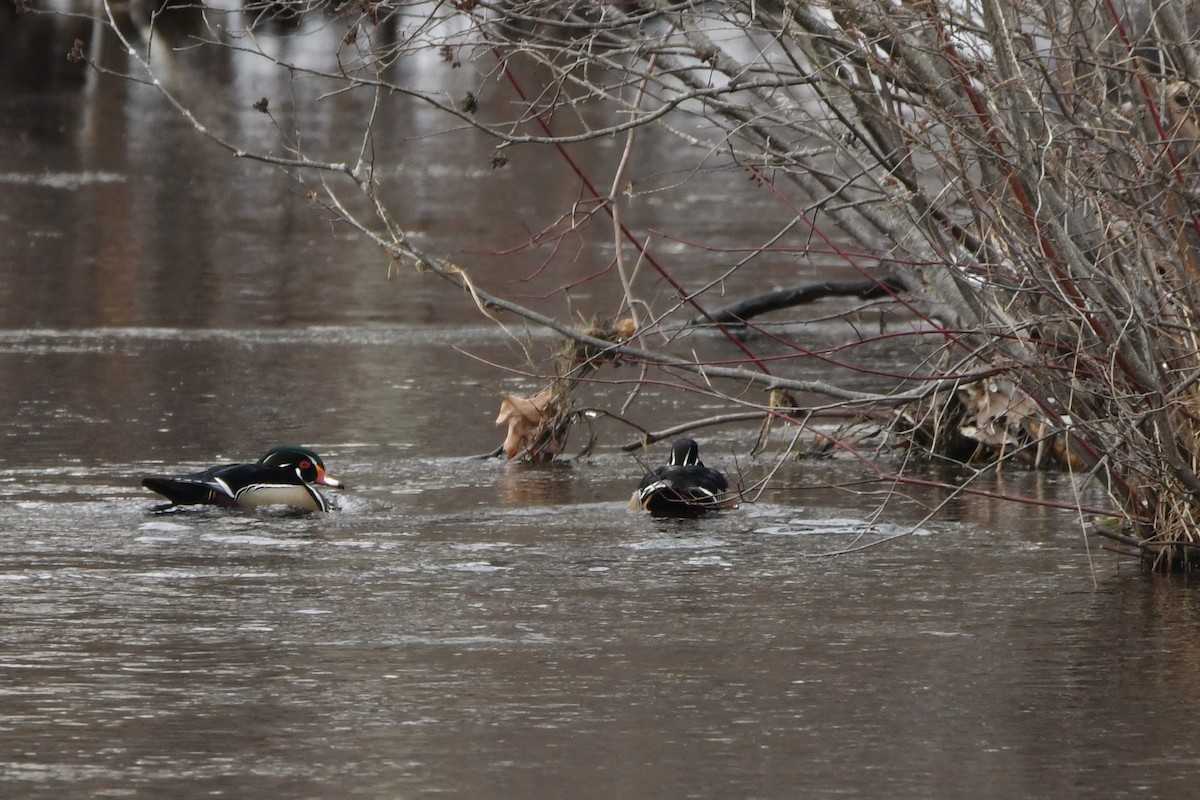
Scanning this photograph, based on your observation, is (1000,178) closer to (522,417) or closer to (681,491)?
(681,491)

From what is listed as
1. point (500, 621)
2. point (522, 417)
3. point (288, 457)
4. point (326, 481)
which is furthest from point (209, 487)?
point (500, 621)

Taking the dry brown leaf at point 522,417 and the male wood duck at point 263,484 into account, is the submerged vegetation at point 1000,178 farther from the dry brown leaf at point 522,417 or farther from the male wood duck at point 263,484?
the dry brown leaf at point 522,417

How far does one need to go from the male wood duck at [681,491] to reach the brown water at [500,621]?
115mm

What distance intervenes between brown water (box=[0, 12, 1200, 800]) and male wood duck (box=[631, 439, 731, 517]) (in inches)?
4.5

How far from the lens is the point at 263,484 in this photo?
8.80 m

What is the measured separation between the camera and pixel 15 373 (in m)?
12.7

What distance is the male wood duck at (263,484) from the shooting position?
28.7 feet

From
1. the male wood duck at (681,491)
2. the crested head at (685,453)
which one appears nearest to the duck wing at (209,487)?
the male wood duck at (681,491)

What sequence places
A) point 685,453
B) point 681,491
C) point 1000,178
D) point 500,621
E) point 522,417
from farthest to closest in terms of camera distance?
point 522,417 < point 685,453 < point 681,491 < point 1000,178 < point 500,621

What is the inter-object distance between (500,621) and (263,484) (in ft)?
7.39

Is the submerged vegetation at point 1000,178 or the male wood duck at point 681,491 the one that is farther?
the male wood duck at point 681,491

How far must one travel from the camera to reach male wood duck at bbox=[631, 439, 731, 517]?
863 cm

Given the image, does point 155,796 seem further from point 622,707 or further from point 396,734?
point 622,707

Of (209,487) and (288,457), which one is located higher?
(288,457)
